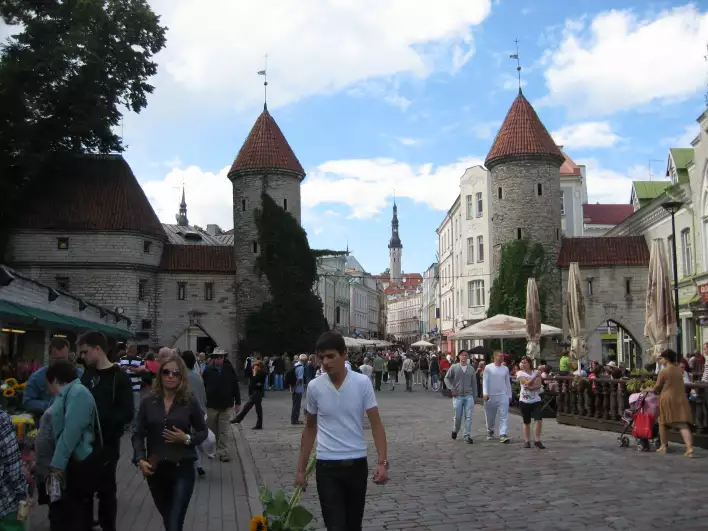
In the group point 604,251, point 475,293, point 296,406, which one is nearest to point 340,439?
point 296,406

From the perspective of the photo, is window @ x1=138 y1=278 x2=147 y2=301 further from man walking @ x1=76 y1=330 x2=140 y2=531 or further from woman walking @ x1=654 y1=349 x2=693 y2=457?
man walking @ x1=76 y1=330 x2=140 y2=531

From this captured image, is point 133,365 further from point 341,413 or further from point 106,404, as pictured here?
point 341,413

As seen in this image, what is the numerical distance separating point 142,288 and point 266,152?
1039 centimetres

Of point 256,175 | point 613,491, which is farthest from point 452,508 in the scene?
point 256,175

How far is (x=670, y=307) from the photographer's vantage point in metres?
17.8

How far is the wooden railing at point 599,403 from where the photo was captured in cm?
1333

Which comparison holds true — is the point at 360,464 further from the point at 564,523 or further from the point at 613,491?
the point at 613,491

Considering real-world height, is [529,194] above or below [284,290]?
above

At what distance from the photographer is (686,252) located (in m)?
32.8

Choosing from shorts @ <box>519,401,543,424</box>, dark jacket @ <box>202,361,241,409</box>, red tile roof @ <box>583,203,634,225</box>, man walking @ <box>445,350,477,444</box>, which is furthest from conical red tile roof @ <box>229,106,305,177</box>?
shorts @ <box>519,401,543,424</box>

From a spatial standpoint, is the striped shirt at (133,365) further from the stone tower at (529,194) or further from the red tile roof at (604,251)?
the red tile roof at (604,251)

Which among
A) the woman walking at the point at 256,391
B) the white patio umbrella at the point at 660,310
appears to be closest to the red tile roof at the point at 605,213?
the white patio umbrella at the point at 660,310

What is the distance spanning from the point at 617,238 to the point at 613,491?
3410cm

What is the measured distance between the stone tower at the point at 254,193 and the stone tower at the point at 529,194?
11471mm
